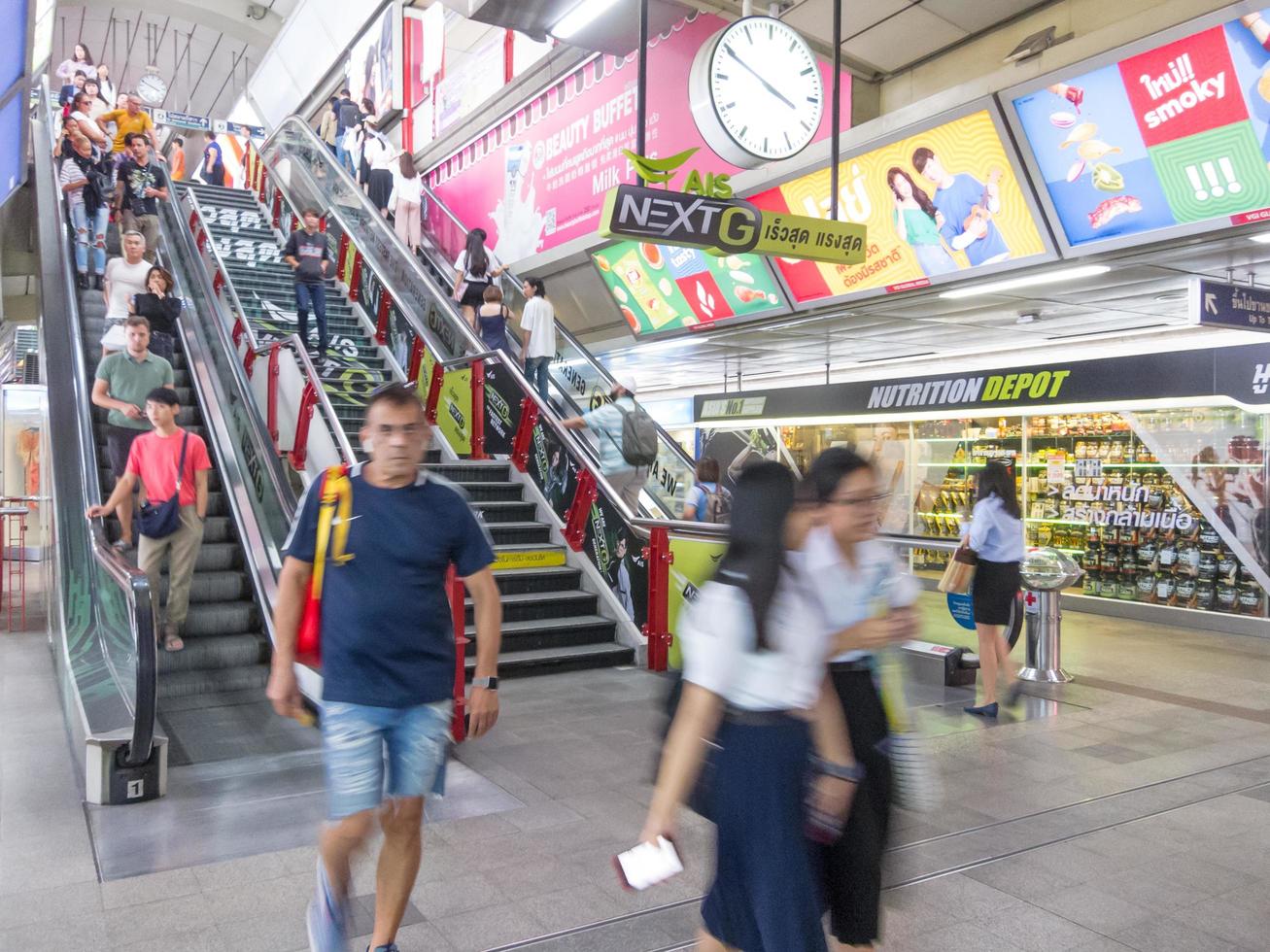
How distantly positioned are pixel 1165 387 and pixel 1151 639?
2414 mm

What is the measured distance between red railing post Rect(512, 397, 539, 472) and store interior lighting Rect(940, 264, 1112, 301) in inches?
152

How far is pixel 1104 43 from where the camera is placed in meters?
6.27

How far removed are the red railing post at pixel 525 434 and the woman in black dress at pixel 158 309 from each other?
125 inches

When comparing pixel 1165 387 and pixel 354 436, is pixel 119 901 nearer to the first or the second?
pixel 354 436

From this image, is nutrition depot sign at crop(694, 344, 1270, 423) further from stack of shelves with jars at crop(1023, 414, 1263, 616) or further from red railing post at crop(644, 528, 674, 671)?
red railing post at crop(644, 528, 674, 671)

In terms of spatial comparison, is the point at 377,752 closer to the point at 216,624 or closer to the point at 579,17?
the point at 216,624

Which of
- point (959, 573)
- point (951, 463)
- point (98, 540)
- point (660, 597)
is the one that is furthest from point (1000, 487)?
point (951, 463)

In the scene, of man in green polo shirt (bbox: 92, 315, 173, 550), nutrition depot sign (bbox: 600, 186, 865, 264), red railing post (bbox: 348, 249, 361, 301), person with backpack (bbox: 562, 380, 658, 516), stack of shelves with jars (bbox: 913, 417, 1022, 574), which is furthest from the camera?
red railing post (bbox: 348, 249, 361, 301)

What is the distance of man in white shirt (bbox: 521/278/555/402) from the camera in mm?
10375

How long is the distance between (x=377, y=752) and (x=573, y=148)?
10.8 m

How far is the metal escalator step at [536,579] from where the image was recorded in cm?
776

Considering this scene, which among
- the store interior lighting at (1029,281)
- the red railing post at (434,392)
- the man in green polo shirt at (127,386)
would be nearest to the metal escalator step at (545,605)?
the man in green polo shirt at (127,386)

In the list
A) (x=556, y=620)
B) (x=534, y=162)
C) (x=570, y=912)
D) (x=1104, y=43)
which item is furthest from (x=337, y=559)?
(x=534, y=162)

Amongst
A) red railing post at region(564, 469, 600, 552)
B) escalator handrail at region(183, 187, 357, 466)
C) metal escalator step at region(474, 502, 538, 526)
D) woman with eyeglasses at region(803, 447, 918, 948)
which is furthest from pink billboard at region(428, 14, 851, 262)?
woman with eyeglasses at region(803, 447, 918, 948)
